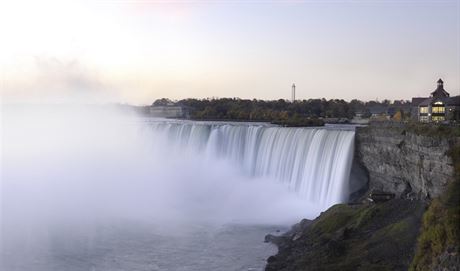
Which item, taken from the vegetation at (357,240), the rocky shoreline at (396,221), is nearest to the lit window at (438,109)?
the rocky shoreline at (396,221)

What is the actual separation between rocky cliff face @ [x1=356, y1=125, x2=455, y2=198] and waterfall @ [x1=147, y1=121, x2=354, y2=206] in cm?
111

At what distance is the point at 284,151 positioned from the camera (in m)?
32.8

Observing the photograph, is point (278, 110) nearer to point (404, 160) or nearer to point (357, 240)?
point (404, 160)

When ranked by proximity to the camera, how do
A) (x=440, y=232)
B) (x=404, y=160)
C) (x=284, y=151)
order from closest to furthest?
(x=440, y=232), (x=404, y=160), (x=284, y=151)

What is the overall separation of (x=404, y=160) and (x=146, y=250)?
11727 millimetres

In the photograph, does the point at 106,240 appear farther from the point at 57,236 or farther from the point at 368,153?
the point at 368,153

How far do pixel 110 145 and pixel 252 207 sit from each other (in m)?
24.4

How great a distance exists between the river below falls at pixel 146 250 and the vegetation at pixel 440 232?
651cm

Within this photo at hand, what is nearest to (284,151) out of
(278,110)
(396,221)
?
(396,221)

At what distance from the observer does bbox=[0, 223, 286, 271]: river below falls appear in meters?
19.3

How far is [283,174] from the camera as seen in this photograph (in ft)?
105

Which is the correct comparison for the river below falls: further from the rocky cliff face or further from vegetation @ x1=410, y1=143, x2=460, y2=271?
vegetation @ x1=410, y1=143, x2=460, y2=271

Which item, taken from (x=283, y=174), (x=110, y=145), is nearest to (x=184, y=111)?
(x=110, y=145)

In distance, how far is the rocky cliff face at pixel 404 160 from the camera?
19.5 m
